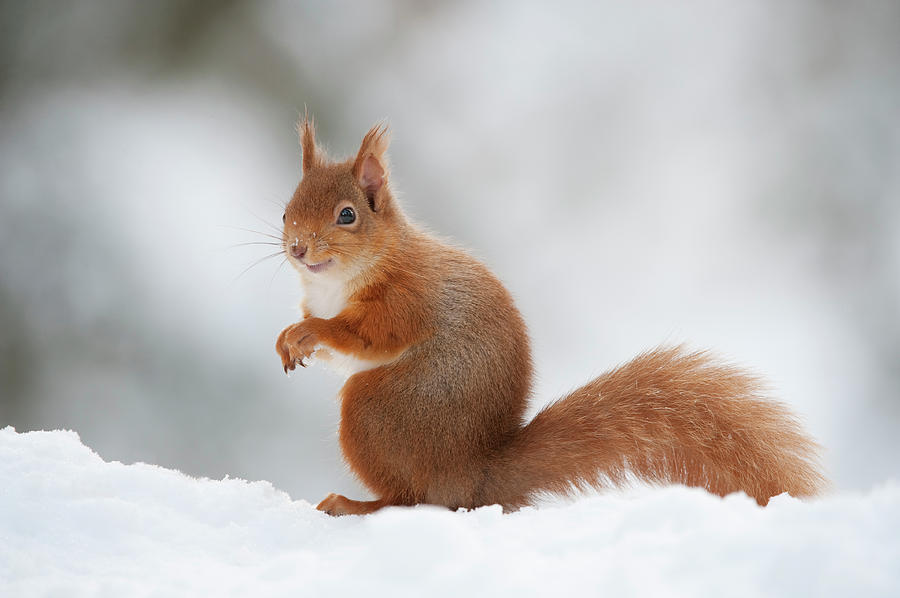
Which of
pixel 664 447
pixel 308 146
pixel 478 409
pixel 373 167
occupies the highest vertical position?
pixel 308 146

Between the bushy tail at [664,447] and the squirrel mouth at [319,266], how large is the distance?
48cm

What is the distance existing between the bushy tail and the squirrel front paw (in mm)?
390

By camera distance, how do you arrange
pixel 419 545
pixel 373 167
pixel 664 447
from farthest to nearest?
pixel 373 167
pixel 664 447
pixel 419 545

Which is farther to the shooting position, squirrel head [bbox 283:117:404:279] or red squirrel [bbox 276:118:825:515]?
squirrel head [bbox 283:117:404:279]

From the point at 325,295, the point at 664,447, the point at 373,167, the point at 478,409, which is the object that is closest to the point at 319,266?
the point at 325,295

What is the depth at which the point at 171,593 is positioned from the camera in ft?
3.15

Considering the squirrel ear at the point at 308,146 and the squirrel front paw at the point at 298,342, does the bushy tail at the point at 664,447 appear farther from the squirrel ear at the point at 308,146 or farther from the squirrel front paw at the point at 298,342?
the squirrel ear at the point at 308,146

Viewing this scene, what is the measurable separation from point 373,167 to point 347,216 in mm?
150

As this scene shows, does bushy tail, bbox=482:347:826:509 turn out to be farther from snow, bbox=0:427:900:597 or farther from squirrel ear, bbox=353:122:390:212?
squirrel ear, bbox=353:122:390:212

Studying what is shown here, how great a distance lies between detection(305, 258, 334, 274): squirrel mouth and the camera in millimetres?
1662

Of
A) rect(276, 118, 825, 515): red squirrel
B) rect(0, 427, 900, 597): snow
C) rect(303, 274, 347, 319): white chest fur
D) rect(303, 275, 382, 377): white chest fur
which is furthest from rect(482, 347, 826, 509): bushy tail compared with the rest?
rect(303, 274, 347, 319): white chest fur

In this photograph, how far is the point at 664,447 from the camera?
1554 mm

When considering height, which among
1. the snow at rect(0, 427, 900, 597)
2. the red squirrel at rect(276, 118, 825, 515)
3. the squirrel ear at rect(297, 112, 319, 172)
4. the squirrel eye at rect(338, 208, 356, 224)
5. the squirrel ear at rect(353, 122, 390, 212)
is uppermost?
the squirrel ear at rect(297, 112, 319, 172)

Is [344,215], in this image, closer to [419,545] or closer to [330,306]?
[330,306]
